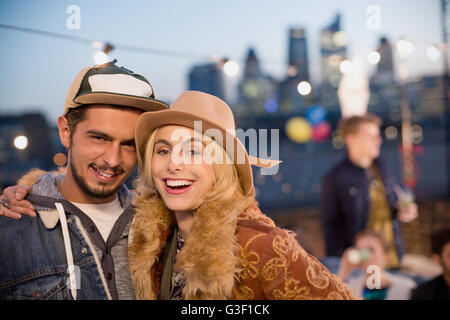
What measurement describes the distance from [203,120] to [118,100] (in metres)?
0.37

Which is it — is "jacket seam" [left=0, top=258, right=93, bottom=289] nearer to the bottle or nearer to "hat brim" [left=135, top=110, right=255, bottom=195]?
"hat brim" [left=135, top=110, right=255, bottom=195]

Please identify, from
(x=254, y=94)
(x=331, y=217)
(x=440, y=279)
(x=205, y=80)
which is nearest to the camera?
(x=440, y=279)

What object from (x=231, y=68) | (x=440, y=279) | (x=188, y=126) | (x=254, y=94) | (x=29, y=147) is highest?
(x=254, y=94)

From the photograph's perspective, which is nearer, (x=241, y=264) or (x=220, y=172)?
(x=241, y=264)

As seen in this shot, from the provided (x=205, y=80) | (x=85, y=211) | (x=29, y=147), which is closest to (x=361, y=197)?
(x=205, y=80)

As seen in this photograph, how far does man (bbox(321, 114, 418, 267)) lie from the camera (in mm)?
4301

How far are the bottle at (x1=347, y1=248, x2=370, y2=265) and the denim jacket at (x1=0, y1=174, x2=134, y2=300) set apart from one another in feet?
A: 8.69

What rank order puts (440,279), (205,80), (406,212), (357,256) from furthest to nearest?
1. (205,80)
2. (406,212)
3. (357,256)
4. (440,279)

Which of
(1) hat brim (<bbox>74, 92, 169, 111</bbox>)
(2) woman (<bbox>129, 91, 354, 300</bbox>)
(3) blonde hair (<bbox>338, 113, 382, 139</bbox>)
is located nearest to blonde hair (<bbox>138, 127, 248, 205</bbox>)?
(2) woman (<bbox>129, 91, 354, 300</bbox>)

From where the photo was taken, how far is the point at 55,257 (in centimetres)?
156

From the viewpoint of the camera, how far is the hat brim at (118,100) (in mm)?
1592

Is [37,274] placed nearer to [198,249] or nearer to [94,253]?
[94,253]

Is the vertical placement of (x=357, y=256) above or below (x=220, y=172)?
below
